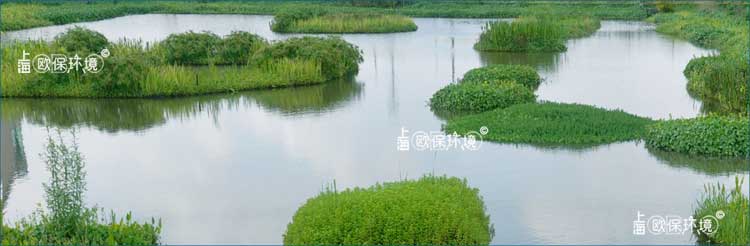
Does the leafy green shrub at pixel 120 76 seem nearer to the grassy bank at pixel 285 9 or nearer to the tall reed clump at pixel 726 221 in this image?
the tall reed clump at pixel 726 221

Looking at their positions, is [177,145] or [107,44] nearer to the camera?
[177,145]

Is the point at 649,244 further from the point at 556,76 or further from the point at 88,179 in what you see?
the point at 556,76

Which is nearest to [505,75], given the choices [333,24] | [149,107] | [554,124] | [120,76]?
[554,124]

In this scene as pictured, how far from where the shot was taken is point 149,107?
1551 centimetres

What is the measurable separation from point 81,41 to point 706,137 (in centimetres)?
1283

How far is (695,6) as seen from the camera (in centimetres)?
4391

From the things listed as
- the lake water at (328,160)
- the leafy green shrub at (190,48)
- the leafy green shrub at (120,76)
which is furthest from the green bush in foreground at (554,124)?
the leafy green shrub at (190,48)

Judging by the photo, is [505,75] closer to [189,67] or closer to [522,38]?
[189,67]

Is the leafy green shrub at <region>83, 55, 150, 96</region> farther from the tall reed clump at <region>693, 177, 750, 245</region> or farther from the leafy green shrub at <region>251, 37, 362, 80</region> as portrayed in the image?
the tall reed clump at <region>693, 177, 750, 245</region>

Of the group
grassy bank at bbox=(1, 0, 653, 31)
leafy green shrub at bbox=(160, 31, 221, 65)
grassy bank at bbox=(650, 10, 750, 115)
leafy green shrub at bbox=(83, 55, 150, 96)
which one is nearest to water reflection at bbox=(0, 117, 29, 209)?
leafy green shrub at bbox=(83, 55, 150, 96)

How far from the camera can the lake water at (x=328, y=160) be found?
8844 mm

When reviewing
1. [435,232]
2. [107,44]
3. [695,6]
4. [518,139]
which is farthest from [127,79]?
[695,6]

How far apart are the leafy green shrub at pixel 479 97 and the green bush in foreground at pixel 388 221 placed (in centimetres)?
686

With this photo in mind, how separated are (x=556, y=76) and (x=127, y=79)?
373 inches
